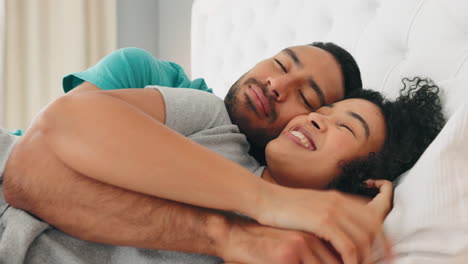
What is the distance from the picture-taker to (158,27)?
348 cm

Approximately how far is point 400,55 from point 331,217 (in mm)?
791

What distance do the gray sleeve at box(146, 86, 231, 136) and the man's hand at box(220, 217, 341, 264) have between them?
341mm

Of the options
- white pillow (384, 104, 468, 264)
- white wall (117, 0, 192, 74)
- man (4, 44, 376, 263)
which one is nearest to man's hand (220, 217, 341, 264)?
man (4, 44, 376, 263)

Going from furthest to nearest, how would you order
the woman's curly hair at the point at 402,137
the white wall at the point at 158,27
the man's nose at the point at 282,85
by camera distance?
1. the white wall at the point at 158,27
2. the man's nose at the point at 282,85
3. the woman's curly hair at the point at 402,137

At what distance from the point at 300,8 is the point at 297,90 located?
64 cm

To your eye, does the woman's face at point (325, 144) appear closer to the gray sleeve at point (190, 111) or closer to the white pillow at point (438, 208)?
the gray sleeve at point (190, 111)

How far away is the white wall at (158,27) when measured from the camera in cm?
328

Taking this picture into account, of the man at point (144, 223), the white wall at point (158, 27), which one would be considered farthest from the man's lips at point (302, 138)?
the white wall at point (158, 27)

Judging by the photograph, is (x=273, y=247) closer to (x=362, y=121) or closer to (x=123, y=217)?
(x=123, y=217)

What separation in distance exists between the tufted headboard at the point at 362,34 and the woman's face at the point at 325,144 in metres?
0.21

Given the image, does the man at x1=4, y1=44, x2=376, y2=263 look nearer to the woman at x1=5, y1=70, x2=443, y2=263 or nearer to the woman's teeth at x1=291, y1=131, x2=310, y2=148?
the woman at x1=5, y1=70, x2=443, y2=263

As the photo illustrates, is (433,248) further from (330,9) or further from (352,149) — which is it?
(330,9)

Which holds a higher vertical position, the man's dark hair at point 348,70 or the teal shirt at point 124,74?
the man's dark hair at point 348,70

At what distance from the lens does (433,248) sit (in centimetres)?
63
